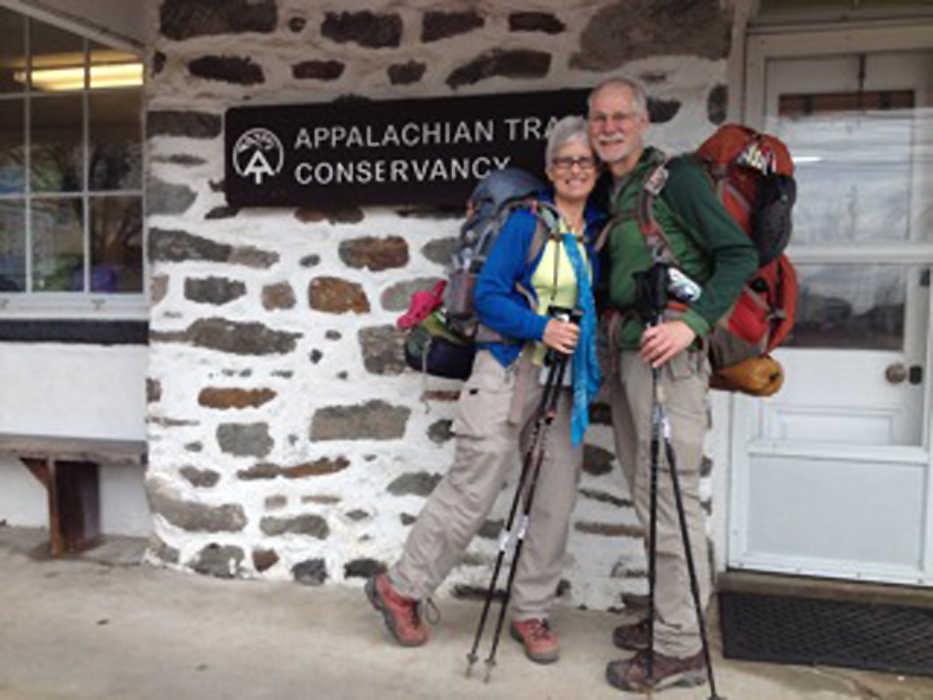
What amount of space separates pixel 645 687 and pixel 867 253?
1892 mm

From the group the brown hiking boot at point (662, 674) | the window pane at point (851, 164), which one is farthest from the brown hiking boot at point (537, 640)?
the window pane at point (851, 164)

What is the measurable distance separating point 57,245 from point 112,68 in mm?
946

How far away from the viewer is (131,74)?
4.28 metres

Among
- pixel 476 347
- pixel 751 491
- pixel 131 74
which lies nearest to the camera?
pixel 476 347

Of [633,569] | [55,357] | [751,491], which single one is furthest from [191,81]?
[751,491]

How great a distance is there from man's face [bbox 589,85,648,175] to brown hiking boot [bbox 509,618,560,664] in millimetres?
1572

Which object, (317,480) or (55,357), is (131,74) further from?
(317,480)

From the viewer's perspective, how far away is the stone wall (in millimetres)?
3297

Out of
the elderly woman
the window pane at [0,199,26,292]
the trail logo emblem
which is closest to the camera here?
the elderly woman

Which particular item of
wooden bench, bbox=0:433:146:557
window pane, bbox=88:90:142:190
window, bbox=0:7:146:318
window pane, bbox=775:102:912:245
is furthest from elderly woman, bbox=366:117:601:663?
window pane, bbox=88:90:142:190

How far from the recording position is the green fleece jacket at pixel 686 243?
2484 millimetres

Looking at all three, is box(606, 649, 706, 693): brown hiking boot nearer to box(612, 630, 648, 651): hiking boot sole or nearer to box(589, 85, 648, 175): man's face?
box(612, 630, 648, 651): hiking boot sole

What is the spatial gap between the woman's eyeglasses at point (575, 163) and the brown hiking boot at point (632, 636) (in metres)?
1.60

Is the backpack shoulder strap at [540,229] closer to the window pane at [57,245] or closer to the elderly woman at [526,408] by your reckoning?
the elderly woman at [526,408]
